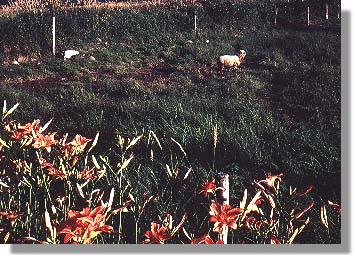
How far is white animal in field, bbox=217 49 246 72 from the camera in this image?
2.02m

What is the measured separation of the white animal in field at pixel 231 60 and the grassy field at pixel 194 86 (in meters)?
0.04

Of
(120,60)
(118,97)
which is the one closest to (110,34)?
(120,60)

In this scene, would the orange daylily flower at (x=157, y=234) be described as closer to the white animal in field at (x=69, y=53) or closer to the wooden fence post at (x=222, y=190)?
the wooden fence post at (x=222, y=190)

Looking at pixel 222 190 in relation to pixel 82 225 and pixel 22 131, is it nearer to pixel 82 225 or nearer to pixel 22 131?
pixel 82 225

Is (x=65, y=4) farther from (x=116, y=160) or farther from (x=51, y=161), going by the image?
(x=51, y=161)

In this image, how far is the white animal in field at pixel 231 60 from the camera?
2021 millimetres

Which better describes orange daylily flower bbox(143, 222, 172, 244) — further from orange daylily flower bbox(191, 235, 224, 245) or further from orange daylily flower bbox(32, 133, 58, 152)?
orange daylily flower bbox(32, 133, 58, 152)

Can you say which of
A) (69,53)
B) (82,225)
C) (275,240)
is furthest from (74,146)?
(69,53)

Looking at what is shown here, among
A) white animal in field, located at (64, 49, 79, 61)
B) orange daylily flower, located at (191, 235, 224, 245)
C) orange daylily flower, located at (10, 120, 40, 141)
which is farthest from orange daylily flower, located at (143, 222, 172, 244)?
white animal in field, located at (64, 49, 79, 61)

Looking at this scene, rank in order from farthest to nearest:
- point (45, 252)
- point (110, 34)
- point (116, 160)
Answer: point (110, 34)
point (116, 160)
point (45, 252)

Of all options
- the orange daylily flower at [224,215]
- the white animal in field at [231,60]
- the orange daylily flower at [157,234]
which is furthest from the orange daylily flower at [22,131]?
the white animal in field at [231,60]

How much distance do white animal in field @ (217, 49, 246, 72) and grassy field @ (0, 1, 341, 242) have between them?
4 centimetres

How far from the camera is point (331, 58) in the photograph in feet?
4.98

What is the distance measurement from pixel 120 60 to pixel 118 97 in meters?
0.18
